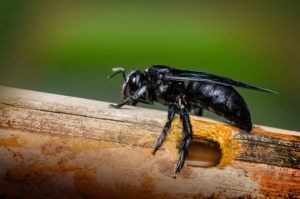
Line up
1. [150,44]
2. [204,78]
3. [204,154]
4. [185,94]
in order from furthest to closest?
[150,44] < [185,94] < [204,78] < [204,154]

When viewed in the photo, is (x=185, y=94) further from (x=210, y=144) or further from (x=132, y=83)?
(x=210, y=144)

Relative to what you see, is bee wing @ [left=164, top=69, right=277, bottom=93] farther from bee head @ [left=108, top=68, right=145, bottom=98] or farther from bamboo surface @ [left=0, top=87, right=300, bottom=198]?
bamboo surface @ [left=0, top=87, right=300, bottom=198]

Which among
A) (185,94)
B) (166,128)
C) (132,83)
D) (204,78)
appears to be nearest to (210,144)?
(166,128)

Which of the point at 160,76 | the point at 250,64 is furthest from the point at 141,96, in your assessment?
the point at 250,64

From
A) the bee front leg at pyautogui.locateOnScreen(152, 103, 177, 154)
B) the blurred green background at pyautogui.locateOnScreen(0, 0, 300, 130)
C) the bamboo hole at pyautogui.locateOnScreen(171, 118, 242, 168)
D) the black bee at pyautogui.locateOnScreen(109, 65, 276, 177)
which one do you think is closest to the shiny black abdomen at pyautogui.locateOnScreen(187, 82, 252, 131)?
the black bee at pyautogui.locateOnScreen(109, 65, 276, 177)

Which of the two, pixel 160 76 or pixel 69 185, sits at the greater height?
pixel 160 76

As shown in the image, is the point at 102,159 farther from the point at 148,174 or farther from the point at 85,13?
the point at 85,13
